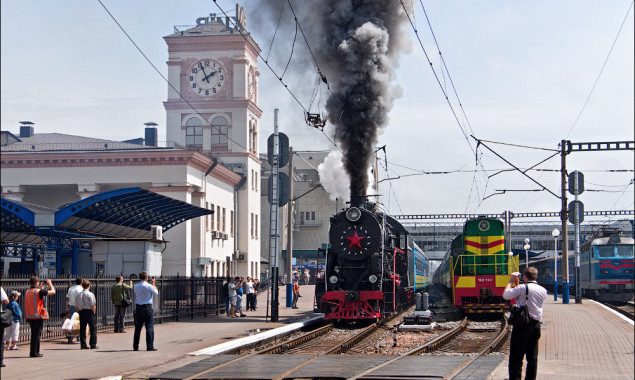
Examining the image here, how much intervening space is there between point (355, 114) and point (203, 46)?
38832 millimetres

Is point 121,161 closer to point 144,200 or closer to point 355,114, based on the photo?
point 144,200

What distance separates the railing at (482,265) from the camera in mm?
25281

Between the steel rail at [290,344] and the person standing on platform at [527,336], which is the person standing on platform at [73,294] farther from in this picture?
the person standing on platform at [527,336]

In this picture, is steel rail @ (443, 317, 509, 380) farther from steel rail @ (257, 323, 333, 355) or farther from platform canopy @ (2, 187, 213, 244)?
platform canopy @ (2, 187, 213, 244)

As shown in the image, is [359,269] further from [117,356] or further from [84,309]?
[117,356]

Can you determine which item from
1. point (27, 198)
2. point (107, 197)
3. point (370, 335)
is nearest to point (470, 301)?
point (370, 335)

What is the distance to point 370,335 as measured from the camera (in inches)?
789

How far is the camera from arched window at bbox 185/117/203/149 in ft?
203

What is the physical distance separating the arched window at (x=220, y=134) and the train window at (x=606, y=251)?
3542 cm

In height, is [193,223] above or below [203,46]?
below

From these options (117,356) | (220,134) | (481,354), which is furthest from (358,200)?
(220,134)

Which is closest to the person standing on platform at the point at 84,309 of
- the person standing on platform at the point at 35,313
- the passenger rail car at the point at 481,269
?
the person standing on platform at the point at 35,313

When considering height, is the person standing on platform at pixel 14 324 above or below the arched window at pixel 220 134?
below

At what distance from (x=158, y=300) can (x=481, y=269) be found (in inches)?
407
